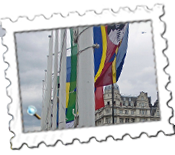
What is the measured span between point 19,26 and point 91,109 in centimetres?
216

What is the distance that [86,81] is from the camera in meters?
6.03

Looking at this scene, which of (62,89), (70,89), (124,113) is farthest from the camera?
(124,113)

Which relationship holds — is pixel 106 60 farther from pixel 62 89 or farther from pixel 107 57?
pixel 62 89

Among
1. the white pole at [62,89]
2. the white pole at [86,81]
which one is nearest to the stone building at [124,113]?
the white pole at [86,81]

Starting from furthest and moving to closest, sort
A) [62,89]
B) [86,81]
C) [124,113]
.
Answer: [124,113] → [62,89] → [86,81]

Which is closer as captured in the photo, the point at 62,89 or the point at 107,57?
the point at 107,57

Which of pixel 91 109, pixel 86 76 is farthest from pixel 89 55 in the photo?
pixel 91 109

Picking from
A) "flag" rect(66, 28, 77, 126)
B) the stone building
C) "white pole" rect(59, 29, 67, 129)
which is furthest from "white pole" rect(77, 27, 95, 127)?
"white pole" rect(59, 29, 67, 129)

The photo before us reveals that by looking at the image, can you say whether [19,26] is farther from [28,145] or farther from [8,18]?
[28,145]

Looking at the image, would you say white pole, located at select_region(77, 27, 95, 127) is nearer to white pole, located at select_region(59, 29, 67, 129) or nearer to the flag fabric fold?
the flag fabric fold

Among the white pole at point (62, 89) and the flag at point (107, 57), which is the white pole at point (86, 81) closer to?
the flag at point (107, 57)

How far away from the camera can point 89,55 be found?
6.26 m

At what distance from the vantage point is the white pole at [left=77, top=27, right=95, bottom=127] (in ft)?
18.8

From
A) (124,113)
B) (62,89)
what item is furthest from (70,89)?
(124,113)
